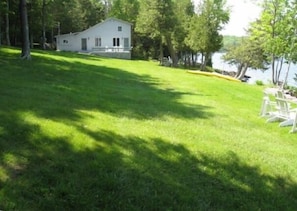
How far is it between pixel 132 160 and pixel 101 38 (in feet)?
141

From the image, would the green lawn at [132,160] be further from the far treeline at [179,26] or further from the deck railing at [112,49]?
the deck railing at [112,49]

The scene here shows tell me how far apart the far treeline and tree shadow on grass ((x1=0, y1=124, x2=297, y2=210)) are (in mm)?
12774

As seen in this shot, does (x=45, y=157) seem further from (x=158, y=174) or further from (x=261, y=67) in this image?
(x=261, y=67)

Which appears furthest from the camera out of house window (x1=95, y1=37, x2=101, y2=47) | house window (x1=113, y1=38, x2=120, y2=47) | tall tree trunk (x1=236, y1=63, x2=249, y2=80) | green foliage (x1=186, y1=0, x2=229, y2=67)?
house window (x1=95, y1=37, x2=101, y2=47)

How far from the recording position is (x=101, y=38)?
46875 millimetres

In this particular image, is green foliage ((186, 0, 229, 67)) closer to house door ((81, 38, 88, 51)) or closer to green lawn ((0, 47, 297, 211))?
house door ((81, 38, 88, 51))

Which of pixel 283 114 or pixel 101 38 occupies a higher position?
pixel 101 38

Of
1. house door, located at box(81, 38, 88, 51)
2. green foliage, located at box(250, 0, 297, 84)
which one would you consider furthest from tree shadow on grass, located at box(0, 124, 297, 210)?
house door, located at box(81, 38, 88, 51)

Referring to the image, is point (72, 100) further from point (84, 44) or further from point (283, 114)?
point (84, 44)

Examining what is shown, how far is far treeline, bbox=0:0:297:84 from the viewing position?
88.3 feet

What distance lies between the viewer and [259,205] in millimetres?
4621

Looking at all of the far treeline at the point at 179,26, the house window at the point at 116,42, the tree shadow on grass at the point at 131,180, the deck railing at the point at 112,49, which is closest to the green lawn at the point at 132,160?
the tree shadow on grass at the point at 131,180

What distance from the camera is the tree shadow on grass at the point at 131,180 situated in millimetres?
4164

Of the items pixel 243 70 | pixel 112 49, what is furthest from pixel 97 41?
pixel 243 70
